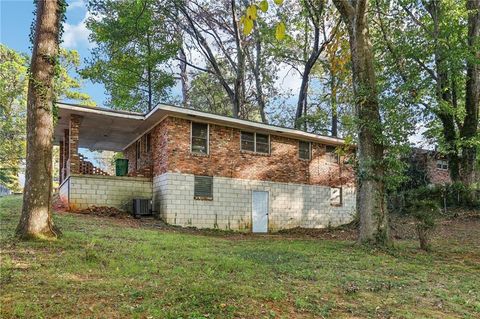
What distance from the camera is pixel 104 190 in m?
15.9

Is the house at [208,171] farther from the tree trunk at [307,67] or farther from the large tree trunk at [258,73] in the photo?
the large tree trunk at [258,73]

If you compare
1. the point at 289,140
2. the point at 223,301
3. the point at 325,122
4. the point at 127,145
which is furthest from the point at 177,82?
the point at 223,301

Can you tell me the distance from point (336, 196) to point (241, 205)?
20.2 feet

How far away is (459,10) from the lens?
18.3 metres

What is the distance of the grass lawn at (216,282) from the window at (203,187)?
6.67m

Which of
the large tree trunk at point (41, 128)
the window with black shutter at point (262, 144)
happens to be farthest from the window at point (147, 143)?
the large tree trunk at point (41, 128)

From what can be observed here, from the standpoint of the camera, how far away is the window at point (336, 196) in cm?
2066

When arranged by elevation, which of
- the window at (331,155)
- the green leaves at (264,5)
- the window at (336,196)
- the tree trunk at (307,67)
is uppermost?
the tree trunk at (307,67)

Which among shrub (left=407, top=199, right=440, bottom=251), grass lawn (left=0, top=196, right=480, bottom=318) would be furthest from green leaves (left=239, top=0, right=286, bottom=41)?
shrub (left=407, top=199, right=440, bottom=251)

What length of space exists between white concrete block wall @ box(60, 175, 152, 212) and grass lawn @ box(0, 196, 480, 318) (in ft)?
20.0

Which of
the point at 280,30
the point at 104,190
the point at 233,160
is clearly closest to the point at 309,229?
the point at 233,160

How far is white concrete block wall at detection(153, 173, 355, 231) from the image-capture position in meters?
15.4

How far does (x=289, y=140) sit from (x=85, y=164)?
30.1 feet

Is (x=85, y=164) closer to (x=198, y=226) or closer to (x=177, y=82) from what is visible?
(x=198, y=226)
